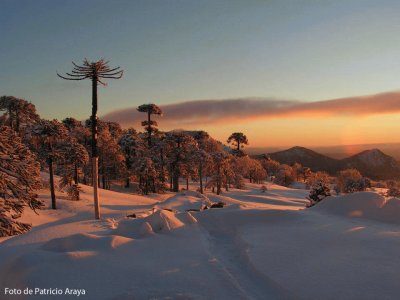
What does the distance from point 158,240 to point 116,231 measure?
225 cm

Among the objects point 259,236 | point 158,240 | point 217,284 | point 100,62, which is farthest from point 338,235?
point 100,62

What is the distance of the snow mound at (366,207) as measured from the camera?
40.0ft

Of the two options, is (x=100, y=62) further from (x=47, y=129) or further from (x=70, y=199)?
(x=70, y=199)

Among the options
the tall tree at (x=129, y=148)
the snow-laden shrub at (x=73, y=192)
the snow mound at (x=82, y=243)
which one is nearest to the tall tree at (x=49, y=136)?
the snow-laden shrub at (x=73, y=192)

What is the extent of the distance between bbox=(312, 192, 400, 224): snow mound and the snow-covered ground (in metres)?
0.05

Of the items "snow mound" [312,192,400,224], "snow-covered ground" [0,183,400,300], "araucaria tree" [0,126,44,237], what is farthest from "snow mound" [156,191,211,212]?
"snow-covered ground" [0,183,400,300]

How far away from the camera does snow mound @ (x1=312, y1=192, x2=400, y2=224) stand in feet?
40.0

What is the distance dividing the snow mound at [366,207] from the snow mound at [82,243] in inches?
358

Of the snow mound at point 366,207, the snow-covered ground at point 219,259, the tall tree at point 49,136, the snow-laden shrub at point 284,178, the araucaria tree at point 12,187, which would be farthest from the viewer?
the snow-laden shrub at point 284,178

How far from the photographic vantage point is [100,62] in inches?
823

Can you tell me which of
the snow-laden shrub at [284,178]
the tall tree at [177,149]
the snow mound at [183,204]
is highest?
the tall tree at [177,149]

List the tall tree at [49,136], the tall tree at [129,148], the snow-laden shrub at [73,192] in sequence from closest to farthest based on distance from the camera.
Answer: the tall tree at [49,136] < the snow-laden shrub at [73,192] < the tall tree at [129,148]

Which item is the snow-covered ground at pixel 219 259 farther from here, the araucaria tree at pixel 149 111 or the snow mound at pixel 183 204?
the araucaria tree at pixel 149 111

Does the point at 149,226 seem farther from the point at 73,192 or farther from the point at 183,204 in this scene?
the point at 73,192
